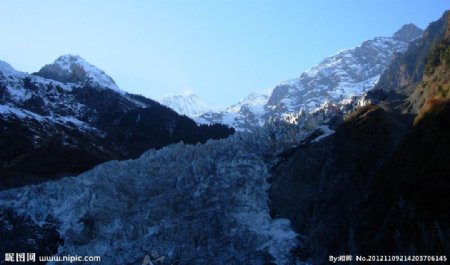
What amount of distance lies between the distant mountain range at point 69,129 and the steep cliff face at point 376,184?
49563mm

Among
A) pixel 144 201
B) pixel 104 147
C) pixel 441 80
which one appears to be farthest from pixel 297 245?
pixel 104 147

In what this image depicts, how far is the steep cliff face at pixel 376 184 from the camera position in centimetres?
6550

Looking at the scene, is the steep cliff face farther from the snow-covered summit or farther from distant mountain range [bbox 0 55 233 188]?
the snow-covered summit

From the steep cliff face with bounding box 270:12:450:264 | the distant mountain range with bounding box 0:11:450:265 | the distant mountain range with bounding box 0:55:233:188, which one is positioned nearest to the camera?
the steep cliff face with bounding box 270:12:450:264

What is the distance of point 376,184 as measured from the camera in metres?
78.1

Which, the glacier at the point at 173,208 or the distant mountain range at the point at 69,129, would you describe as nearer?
the glacier at the point at 173,208

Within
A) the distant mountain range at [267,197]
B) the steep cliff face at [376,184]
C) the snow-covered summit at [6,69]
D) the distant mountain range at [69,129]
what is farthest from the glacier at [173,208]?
the snow-covered summit at [6,69]

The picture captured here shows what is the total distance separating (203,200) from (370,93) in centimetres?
7454

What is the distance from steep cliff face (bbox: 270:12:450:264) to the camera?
65.5 meters

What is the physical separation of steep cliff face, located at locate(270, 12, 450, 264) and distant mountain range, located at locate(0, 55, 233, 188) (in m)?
49.6

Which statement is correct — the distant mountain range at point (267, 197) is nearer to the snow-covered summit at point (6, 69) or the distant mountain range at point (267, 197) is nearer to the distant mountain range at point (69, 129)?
the distant mountain range at point (69, 129)

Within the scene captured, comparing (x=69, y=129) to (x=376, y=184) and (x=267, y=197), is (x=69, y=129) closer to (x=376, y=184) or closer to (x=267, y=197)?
(x=267, y=197)

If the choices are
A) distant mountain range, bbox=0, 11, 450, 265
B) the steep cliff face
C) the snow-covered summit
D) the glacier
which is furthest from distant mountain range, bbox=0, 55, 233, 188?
the steep cliff face

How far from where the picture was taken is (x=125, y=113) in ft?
608
